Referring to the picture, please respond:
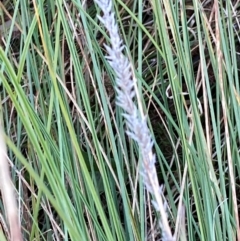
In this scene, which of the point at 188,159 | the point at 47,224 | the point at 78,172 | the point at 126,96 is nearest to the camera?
the point at 126,96

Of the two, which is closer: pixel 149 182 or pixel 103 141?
pixel 149 182

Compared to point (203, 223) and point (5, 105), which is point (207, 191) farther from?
point (5, 105)

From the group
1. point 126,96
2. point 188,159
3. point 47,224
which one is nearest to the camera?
point 126,96

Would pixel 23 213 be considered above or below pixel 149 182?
below

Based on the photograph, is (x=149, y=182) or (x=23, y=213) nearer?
(x=149, y=182)

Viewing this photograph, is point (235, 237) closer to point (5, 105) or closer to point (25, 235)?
point (25, 235)

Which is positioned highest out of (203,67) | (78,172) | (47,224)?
(203,67)

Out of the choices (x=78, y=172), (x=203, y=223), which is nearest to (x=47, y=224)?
(x=78, y=172)

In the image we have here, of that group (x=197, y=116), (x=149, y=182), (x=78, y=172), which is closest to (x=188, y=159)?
(x=197, y=116)

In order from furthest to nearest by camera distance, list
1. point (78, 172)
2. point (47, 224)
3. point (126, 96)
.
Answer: point (47, 224) → point (78, 172) → point (126, 96)
